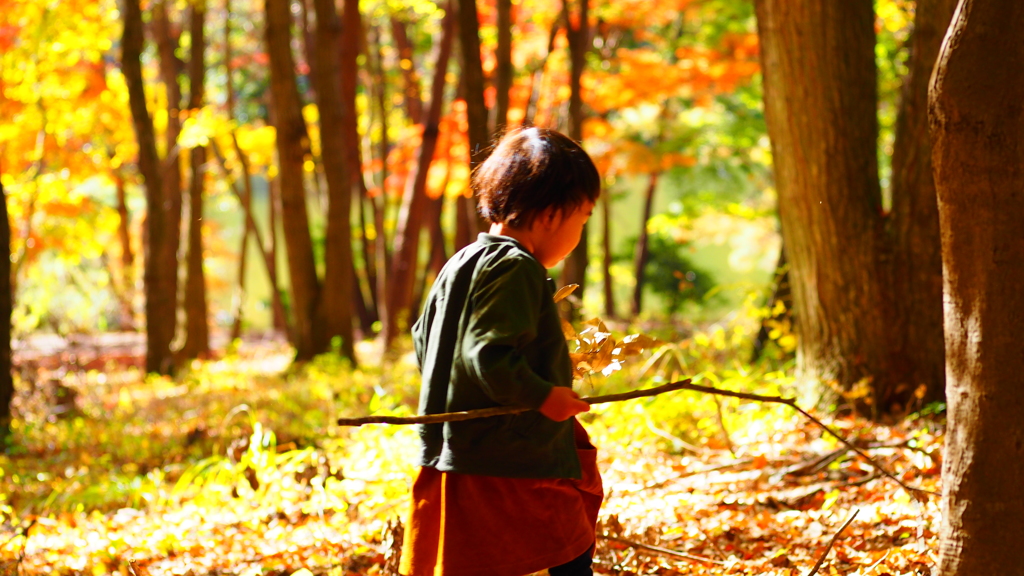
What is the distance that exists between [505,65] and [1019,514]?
22.8 feet

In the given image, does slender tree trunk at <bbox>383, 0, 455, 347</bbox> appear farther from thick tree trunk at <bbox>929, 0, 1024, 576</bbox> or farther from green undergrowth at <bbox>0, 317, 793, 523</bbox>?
thick tree trunk at <bbox>929, 0, 1024, 576</bbox>

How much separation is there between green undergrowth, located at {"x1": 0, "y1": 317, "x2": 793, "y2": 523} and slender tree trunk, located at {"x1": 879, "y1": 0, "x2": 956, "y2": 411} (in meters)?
0.71

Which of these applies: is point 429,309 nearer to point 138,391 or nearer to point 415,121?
point 138,391

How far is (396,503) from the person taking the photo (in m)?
3.54

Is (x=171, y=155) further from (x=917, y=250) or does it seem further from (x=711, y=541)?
(x=711, y=541)

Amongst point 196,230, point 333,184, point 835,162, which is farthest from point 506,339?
point 196,230

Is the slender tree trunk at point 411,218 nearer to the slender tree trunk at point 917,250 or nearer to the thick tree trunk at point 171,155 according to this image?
the thick tree trunk at point 171,155

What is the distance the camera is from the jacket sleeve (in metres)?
1.83

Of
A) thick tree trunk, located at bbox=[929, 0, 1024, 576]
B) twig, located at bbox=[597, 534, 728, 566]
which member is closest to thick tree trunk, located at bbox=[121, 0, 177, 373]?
twig, located at bbox=[597, 534, 728, 566]

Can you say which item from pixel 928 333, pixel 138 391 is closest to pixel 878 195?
pixel 928 333

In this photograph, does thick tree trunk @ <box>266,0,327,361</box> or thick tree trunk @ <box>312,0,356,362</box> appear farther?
thick tree trunk @ <box>312,0,356,362</box>

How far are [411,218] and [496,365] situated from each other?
9.50 meters

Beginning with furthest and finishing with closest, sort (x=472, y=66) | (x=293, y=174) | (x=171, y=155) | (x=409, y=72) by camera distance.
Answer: (x=409, y=72)
(x=171, y=155)
(x=293, y=174)
(x=472, y=66)

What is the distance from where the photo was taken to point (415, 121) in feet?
49.3
